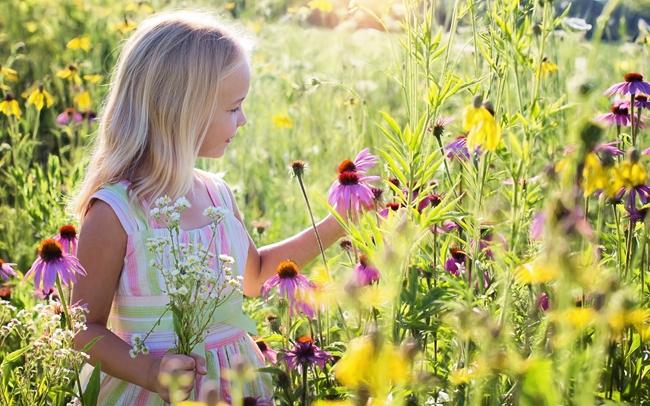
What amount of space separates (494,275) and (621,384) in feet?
0.88

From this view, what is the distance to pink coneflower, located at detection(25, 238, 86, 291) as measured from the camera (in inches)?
50.9

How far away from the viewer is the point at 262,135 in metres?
3.51

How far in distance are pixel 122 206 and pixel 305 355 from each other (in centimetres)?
50

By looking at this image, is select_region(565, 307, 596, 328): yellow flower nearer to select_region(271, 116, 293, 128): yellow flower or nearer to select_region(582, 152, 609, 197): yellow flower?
select_region(582, 152, 609, 197): yellow flower

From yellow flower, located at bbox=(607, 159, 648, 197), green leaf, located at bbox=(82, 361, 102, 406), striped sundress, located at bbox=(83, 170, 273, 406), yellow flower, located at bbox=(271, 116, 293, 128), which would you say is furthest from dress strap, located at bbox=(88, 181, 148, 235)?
yellow flower, located at bbox=(271, 116, 293, 128)

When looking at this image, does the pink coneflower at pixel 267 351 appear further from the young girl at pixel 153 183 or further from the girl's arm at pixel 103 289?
the girl's arm at pixel 103 289

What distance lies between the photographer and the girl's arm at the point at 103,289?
1347mm

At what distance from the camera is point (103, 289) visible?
1.44 meters

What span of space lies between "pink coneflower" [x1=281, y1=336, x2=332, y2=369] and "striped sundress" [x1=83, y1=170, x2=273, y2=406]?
0.27 m

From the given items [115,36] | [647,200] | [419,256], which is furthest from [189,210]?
[115,36]

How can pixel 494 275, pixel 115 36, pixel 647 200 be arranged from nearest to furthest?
pixel 494 275 → pixel 647 200 → pixel 115 36

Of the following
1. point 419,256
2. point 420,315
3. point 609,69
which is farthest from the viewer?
point 609,69

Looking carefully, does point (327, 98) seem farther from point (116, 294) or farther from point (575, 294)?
point (575, 294)

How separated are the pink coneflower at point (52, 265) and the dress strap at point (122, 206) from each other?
0.15 meters
